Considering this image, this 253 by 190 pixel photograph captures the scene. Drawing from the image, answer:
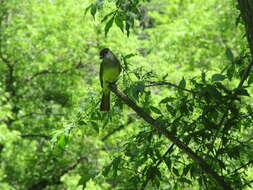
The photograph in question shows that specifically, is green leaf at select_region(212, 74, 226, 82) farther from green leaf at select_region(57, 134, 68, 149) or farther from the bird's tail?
green leaf at select_region(57, 134, 68, 149)

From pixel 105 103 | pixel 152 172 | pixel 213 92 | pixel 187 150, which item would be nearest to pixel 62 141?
pixel 105 103

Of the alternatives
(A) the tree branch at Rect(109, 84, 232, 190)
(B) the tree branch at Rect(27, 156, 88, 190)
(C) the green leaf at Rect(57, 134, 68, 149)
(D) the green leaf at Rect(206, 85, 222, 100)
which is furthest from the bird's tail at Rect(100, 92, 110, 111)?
(B) the tree branch at Rect(27, 156, 88, 190)

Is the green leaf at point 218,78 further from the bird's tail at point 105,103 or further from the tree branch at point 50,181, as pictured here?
the tree branch at point 50,181

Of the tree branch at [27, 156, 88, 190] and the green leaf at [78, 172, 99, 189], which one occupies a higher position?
the green leaf at [78, 172, 99, 189]

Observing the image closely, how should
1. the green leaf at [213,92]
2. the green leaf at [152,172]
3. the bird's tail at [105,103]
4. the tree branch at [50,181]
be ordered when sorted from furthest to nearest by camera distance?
1. the tree branch at [50,181]
2. the bird's tail at [105,103]
3. the green leaf at [152,172]
4. the green leaf at [213,92]

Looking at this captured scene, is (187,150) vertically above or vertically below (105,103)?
below

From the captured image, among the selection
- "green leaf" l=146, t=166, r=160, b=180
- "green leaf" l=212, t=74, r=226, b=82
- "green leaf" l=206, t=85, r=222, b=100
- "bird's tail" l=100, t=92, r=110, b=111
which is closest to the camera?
"green leaf" l=212, t=74, r=226, b=82

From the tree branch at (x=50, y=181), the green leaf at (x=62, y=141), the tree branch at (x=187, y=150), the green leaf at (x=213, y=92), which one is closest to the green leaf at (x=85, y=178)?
the green leaf at (x=62, y=141)

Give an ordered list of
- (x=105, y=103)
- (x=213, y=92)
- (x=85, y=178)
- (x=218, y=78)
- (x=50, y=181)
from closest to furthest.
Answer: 1. (x=218, y=78)
2. (x=213, y=92)
3. (x=85, y=178)
4. (x=105, y=103)
5. (x=50, y=181)

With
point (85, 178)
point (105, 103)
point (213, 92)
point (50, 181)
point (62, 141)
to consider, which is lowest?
point (50, 181)

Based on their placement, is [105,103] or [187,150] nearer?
[187,150]

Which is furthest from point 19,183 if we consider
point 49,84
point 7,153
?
point 49,84

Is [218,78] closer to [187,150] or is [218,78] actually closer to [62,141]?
[187,150]

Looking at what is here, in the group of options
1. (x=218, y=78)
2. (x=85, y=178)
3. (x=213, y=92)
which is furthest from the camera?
(x=85, y=178)
